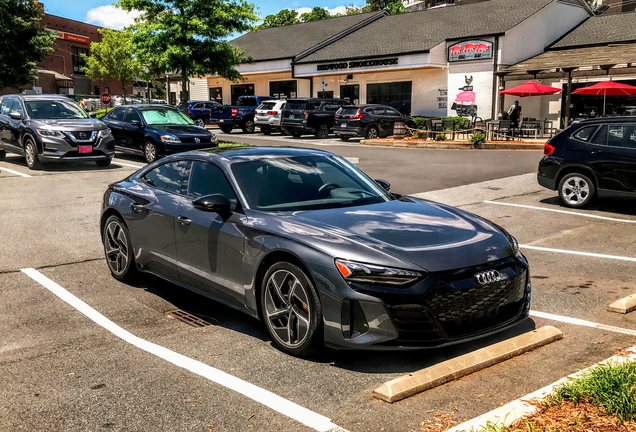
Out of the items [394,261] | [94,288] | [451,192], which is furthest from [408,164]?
[394,261]

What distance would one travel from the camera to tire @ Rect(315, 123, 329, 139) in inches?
1218

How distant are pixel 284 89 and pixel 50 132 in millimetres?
30877

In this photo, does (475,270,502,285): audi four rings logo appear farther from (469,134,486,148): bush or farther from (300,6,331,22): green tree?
(300,6,331,22): green tree

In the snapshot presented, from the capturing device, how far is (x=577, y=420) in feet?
11.0

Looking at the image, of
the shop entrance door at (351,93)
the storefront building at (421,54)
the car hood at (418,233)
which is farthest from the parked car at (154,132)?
the shop entrance door at (351,93)

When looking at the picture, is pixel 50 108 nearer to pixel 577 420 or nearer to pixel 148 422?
pixel 148 422

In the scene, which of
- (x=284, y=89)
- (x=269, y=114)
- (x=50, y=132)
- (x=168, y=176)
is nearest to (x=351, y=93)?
(x=284, y=89)

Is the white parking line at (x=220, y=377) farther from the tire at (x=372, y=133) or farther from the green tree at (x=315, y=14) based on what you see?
the green tree at (x=315, y=14)

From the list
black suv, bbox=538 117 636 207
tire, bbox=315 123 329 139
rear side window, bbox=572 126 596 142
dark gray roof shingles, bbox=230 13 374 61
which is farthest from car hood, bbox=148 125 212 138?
dark gray roof shingles, bbox=230 13 374 61

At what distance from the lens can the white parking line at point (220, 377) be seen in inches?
147

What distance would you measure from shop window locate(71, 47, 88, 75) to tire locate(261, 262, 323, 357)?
71.4 m

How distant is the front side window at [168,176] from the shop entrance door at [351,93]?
34.9 meters

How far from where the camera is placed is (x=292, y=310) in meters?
4.66

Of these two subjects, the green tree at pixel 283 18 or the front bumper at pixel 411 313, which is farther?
the green tree at pixel 283 18
